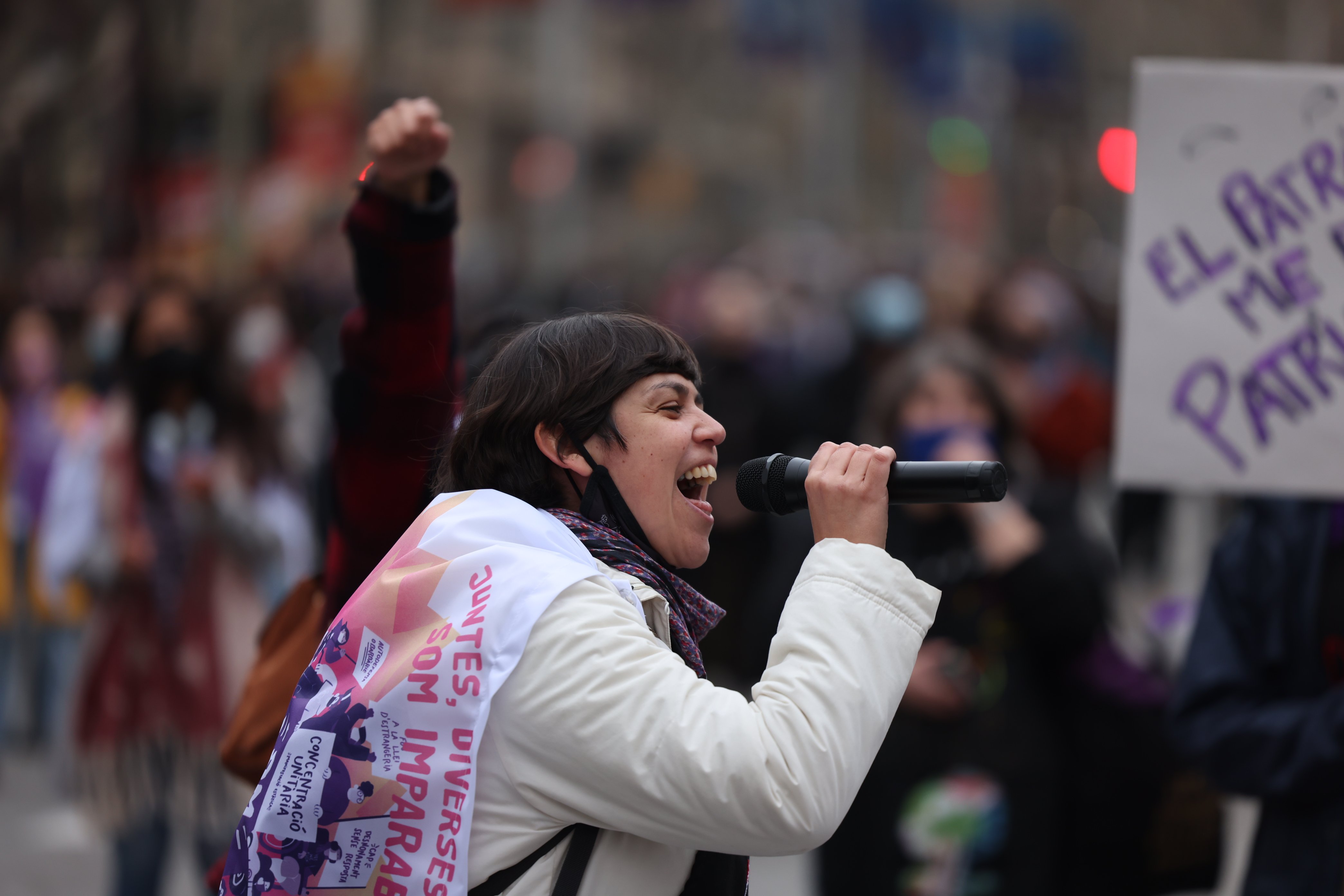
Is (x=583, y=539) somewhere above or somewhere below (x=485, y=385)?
below

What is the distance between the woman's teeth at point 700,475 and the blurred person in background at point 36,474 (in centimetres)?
600

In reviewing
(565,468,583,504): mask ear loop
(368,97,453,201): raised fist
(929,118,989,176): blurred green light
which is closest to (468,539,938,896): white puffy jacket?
(565,468,583,504): mask ear loop

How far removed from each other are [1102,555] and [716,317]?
12.0 feet

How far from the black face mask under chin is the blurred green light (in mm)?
46053

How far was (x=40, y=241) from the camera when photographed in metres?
14.7

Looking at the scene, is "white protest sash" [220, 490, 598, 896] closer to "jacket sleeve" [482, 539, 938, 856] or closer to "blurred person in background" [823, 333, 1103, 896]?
"jacket sleeve" [482, 539, 938, 856]

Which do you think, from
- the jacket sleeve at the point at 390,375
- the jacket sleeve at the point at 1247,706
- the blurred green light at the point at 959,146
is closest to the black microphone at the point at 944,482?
the jacket sleeve at the point at 390,375

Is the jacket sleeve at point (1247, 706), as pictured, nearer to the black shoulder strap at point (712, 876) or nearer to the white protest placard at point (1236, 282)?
the white protest placard at point (1236, 282)

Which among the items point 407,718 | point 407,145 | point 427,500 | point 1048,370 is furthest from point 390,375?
point 1048,370

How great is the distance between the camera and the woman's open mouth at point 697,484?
205 centimetres

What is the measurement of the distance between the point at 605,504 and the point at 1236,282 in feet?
5.35

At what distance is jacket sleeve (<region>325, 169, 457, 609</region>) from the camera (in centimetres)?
256

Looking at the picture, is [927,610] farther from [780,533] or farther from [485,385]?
[780,533]

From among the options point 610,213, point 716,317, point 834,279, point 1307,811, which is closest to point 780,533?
point 716,317
